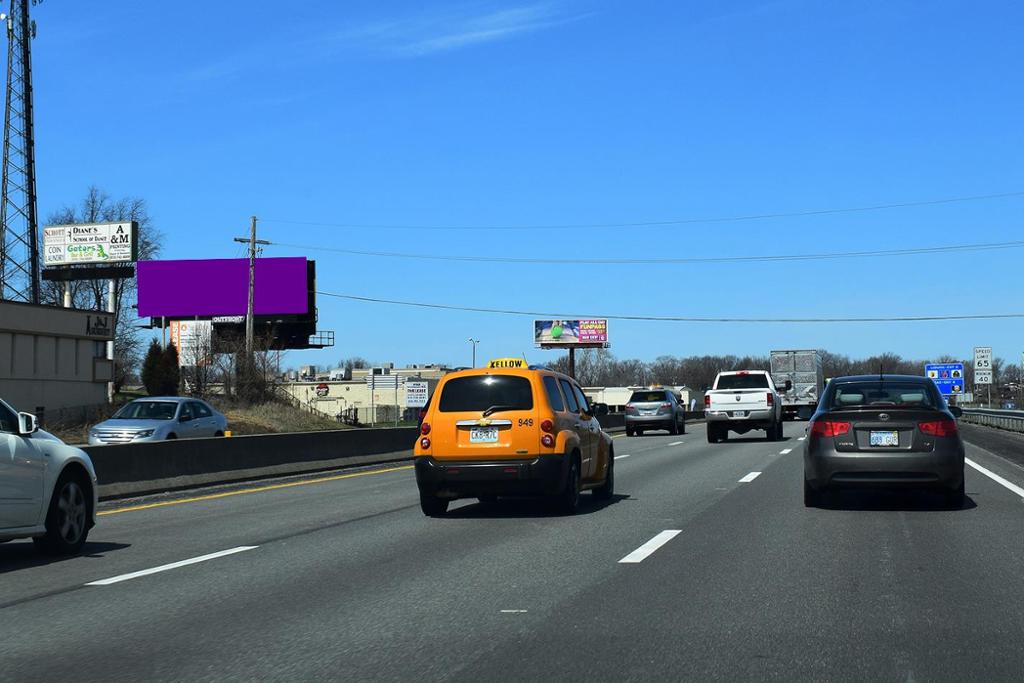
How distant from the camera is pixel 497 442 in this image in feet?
44.4

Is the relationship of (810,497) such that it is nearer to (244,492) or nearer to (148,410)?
(244,492)

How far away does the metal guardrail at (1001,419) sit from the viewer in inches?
1680

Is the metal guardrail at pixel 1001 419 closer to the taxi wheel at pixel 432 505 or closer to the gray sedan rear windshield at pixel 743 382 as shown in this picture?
the gray sedan rear windshield at pixel 743 382

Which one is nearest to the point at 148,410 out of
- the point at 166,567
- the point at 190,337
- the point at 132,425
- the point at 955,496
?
the point at 132,425

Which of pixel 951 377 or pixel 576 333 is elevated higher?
pixel 576 333

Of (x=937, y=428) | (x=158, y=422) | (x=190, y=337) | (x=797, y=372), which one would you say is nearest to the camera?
(x=937, y=428)

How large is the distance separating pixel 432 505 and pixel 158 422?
45.1 ft

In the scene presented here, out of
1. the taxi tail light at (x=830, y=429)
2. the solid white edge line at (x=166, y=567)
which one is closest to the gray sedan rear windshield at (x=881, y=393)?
the taxi tail light at (x=830, y=429)

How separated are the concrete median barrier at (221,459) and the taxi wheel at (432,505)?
5485 mm

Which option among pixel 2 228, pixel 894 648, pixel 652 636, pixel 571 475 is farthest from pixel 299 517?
pixel 2 228

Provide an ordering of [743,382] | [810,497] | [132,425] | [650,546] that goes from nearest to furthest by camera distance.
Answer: [650,546]
[810,497]
[132,425]
[743,382]

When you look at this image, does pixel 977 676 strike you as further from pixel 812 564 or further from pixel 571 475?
pixel 571 475

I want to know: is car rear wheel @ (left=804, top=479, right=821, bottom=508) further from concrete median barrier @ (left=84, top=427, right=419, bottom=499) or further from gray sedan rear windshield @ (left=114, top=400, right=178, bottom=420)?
gray sedan rear windshield @ (left=114, top=400, right=178, bottom=420)

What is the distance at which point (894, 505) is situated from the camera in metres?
14.7
